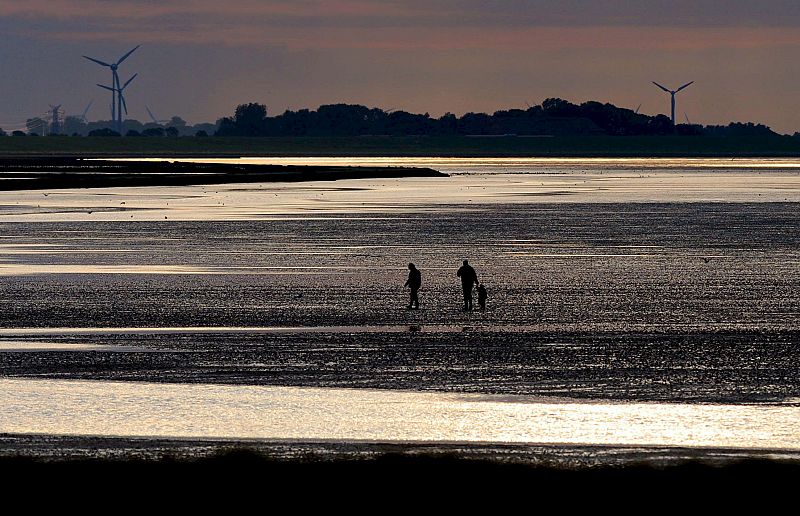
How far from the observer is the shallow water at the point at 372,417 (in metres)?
19.0

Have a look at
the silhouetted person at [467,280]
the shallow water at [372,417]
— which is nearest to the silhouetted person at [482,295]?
the silhouetted person at [467,280]

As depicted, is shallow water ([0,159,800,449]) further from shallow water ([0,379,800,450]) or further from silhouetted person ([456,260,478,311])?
silhouetted person ([456,260,478,311])

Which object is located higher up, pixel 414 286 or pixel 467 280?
pixel 467 280

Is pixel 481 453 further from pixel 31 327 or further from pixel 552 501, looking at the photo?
pixel 31 327

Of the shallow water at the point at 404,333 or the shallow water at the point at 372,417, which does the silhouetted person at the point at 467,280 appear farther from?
the shallow water at the point at 372,417

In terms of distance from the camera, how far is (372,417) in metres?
20.2

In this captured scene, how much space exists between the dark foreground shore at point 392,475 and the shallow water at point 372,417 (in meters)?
0.73

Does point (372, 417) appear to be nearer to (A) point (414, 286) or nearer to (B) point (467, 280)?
(B) point (467, 280)

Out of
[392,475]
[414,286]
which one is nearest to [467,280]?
[414,286]

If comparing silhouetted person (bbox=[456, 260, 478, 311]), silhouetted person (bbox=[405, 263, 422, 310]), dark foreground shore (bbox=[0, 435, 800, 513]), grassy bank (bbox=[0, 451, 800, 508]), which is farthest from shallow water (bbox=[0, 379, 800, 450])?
silhouetted person (bbox=[405, 263, 422, 310])

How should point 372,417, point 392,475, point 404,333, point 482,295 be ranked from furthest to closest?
point 482,295 < point 404,333 < point 372,417 < point 392,475

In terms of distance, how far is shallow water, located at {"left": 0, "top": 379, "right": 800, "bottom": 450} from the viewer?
18984 mm

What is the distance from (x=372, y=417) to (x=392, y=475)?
3.86 meters

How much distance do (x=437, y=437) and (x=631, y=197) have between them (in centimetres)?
7735
